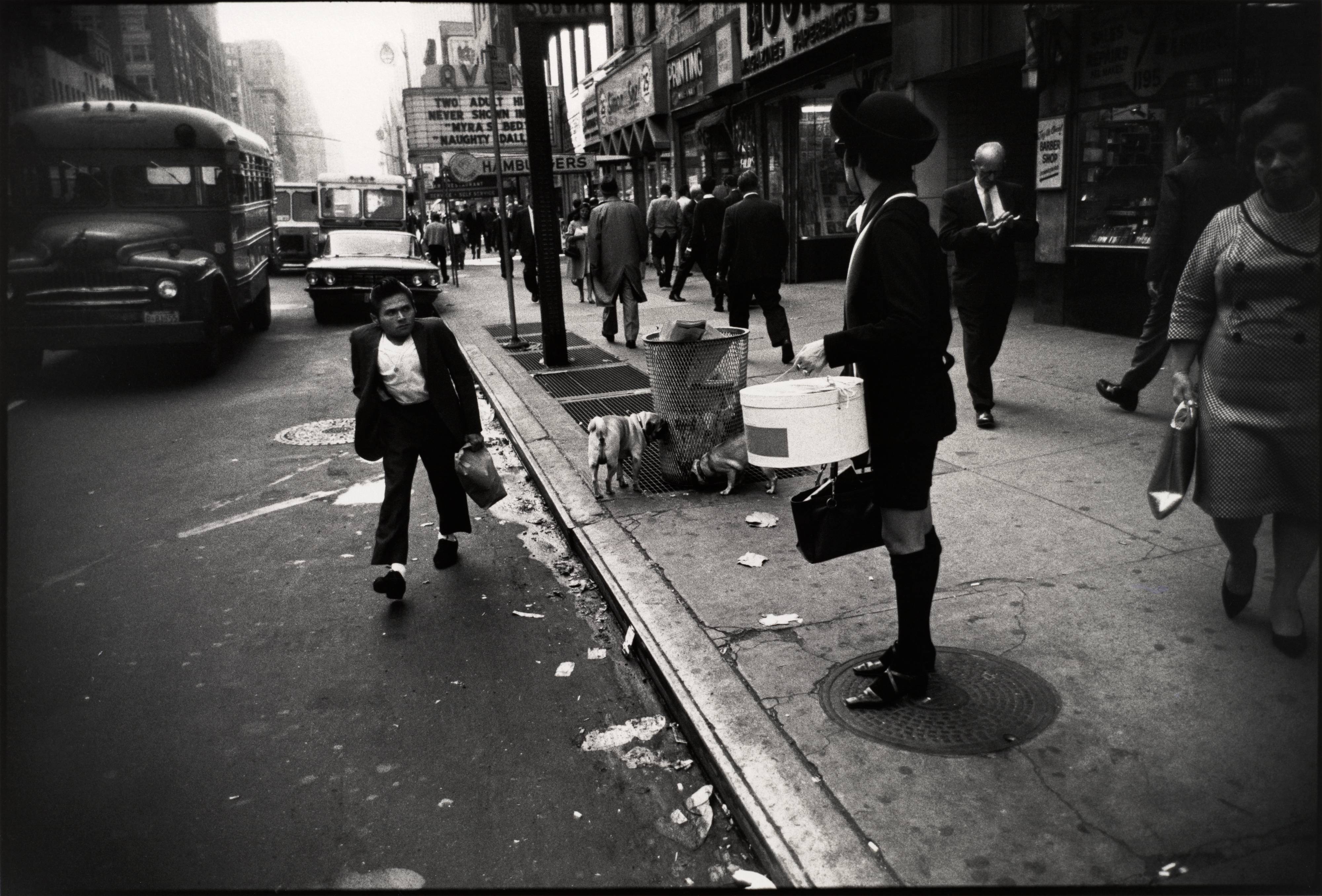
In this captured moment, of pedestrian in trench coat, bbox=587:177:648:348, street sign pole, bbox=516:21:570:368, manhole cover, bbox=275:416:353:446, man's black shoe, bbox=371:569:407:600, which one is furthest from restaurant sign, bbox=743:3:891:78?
man's black shoe, bbox=371:569:407:600

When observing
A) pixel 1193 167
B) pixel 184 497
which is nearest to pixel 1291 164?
pixel 1193 167

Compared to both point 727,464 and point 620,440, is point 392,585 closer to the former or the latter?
point 620,440

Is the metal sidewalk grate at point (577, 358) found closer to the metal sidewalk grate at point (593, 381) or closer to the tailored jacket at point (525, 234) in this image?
the metal sidewalk grate at point (593, 381)

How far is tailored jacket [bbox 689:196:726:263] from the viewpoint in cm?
1469

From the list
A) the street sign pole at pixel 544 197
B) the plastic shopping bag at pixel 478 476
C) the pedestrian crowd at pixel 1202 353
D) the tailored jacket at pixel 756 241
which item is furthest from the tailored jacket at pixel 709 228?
the pedestrian crowd at pixel 1202 353

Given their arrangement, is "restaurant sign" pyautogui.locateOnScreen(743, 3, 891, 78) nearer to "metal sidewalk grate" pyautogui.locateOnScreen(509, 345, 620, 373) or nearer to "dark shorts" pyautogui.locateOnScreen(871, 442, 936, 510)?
"metal sidewalk grate" pyautogui.locateOnScreen(509, 345, 620, 373)

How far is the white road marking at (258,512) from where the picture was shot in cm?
677

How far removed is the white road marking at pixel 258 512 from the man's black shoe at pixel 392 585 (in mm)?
2096

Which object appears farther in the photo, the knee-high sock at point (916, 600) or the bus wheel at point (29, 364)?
the bus wheel at point (29, 364)

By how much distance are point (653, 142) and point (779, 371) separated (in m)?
17.6

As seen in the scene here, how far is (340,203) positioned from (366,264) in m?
12.2

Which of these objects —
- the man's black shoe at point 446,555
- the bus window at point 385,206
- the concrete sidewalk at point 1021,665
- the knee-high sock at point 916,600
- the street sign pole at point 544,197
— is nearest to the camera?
the concrete sidewalk at point 1021,665

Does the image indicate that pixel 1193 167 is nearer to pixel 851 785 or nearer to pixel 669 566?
pixel 669 566

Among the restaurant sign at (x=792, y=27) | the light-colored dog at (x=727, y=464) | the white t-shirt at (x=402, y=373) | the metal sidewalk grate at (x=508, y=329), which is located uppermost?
the restaurant sign at (x=792, y=27)
